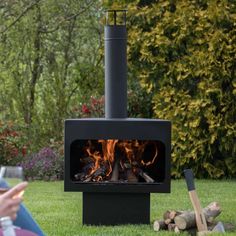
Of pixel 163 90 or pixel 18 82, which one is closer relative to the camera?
pixel 163 90

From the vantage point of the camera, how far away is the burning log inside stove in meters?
6.20

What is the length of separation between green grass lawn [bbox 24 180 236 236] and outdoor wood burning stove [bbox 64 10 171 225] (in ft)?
0.53

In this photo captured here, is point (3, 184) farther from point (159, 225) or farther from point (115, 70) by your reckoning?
point (115, 70)

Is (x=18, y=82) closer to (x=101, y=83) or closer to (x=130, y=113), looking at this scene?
(x=101, y=83)

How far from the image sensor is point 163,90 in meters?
10.2

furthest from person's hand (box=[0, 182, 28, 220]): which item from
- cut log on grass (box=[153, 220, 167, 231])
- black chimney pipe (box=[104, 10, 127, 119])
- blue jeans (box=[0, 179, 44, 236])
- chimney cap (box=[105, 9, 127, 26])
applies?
chimney cap (box=[105, 9, 127, 26])

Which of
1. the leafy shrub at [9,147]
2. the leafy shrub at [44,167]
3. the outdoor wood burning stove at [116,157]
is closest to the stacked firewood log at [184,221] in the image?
the outdoor wood burning stove at [116,157]

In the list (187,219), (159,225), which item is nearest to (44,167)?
(159,225)

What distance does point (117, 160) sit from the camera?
623 centimetres

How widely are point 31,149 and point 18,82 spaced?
155 centimetres

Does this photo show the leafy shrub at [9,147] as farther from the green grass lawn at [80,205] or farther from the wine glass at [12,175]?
the wine glass at [12,175]

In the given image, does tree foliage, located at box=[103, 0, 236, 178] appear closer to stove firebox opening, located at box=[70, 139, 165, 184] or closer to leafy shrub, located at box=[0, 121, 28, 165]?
leafy shrub, located at box=[0, 121, 28, 165]

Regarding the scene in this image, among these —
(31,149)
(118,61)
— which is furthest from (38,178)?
(118,61)

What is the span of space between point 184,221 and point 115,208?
659mm
